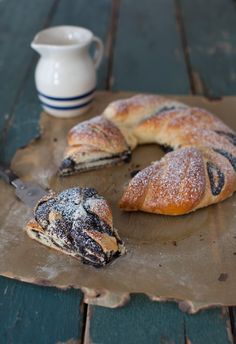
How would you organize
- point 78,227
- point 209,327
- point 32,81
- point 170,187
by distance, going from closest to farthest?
point 209,327
point 78,227
point 170,187
point 32,81

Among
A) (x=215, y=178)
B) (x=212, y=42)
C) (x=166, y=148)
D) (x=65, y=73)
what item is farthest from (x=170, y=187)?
(x=212, y=42)

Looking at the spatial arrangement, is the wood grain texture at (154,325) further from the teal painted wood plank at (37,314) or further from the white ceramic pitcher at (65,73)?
the white ceramic pitcher at (65,73)

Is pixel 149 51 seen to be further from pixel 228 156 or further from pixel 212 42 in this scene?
pixel 228 156

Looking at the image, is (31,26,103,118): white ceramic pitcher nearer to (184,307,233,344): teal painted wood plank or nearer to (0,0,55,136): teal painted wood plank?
(0,0,55,136): teal painted wood plank

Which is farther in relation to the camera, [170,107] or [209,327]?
[170,107]

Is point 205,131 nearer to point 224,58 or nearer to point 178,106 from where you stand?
point 178,106

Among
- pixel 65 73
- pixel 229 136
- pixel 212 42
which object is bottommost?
pixel 212 42

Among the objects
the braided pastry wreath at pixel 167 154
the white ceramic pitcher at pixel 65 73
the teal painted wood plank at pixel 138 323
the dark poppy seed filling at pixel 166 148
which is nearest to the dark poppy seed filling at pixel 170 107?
the braided pastry wreath at pixel 167 154

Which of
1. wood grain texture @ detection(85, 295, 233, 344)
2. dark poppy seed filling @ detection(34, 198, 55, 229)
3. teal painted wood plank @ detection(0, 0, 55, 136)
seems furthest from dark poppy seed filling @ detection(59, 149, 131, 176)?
wood grain texture @ detection(85, 295, 233, 344)
